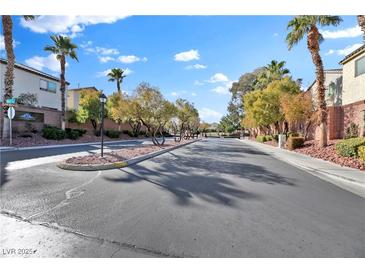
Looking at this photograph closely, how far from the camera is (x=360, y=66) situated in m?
17.9

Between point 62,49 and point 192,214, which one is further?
point 62,49

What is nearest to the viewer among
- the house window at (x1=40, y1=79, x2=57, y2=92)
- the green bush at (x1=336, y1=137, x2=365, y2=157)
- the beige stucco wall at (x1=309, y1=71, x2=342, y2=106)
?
the green bush at (x1=336, y1=137, x2=365, y2=157)

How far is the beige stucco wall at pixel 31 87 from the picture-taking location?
88.8 ft

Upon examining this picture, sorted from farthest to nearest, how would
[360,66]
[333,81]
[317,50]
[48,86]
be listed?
[48,86]
[333,81]
[360,66]
[317,50]

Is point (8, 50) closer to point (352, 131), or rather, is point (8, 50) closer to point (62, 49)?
point (62, 49)

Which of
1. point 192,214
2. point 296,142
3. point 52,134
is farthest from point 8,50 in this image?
point 296,142

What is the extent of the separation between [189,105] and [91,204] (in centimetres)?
3213

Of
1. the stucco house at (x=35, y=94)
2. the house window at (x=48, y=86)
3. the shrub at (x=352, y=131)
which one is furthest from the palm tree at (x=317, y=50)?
the house window at (x=48, y=86)

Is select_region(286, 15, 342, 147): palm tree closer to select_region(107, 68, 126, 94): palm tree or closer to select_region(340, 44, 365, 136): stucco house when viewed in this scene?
select_region(340, 44, 365, 136): stucco house

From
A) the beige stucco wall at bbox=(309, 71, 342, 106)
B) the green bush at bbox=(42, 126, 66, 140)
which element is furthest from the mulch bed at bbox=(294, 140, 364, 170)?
the green bush at bbox=(42, 126, 66, 140)

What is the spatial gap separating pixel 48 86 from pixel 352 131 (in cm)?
3717

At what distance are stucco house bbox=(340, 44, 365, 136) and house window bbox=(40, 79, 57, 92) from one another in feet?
119

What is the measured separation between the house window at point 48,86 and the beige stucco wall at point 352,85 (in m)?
36.4

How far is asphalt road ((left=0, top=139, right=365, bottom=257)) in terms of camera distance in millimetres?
3410
